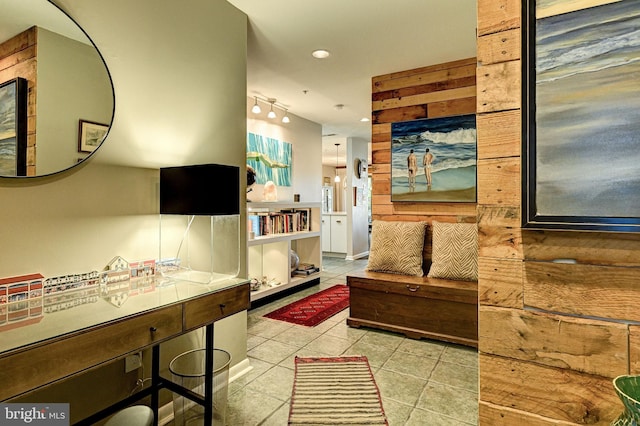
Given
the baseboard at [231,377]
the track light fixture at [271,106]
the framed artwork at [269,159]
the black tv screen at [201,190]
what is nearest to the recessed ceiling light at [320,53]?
the track light fixture at [271,106]

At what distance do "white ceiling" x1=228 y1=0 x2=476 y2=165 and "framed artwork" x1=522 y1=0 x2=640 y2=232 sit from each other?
1.70 m

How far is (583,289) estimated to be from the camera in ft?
3.31

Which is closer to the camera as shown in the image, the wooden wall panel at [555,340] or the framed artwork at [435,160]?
the wooden wall panel at [555,340]

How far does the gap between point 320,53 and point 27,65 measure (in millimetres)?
2336

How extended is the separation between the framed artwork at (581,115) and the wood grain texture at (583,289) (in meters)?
0.13

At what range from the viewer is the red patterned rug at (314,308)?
11.9 ft

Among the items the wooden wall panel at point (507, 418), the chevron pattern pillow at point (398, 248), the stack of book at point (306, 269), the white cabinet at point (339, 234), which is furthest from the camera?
the white cabinet at point (339, 234)

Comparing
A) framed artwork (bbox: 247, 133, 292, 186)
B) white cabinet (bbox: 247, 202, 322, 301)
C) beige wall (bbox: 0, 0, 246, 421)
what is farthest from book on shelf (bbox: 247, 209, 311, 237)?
beige wall (bbox: 0, 0, 246, 421)

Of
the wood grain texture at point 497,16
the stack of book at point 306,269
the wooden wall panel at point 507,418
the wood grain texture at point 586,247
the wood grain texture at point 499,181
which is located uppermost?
the wood grain texture at point 497,16

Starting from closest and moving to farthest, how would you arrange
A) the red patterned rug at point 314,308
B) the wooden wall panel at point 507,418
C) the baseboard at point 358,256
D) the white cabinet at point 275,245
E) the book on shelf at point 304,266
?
the wooden wall panel at point 507,418 < the red patterned rug at point 314,308 < the white cabinet at point 275,245 < the book on shelf at point 304,266 < the baseboard at point 358,256

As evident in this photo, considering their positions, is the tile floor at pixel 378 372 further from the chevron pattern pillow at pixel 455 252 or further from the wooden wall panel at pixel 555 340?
the wooden wall panel at pixel 555 340

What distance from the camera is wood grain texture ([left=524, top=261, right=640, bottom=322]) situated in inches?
37.8

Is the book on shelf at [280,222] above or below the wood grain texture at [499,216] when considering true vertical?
below

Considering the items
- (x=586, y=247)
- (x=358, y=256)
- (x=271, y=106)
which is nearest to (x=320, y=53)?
(x=271, y=106)
